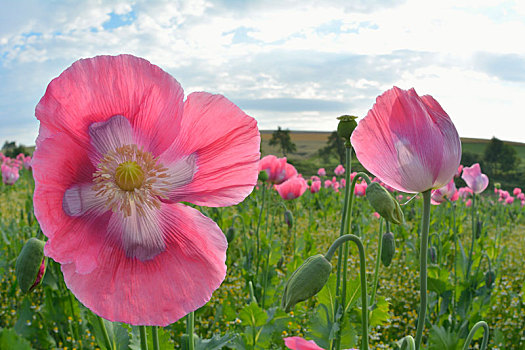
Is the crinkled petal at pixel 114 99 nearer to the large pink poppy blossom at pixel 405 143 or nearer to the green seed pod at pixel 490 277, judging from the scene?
the large pink poppy blossom at pixel 405 143

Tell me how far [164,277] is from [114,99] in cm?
42

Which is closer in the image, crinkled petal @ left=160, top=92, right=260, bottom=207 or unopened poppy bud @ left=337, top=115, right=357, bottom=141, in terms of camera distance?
crinkled petal @ left=160, top=92, right=260, bottom=207

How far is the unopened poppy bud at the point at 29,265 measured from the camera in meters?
1.29

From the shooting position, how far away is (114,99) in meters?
0.98

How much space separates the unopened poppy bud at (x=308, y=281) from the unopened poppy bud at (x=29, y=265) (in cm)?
78

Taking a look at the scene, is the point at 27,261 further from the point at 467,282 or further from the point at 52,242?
the point at 467,282

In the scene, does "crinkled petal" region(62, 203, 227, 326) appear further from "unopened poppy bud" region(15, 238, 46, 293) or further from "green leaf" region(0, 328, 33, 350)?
"green leaf" region(0, 328, 33, 350)

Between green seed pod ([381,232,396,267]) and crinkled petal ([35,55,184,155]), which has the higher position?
crinkled petal ([35,55,184,155])

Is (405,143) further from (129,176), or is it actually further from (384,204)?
(129,176)

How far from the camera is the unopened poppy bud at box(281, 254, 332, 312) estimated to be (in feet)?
3.40

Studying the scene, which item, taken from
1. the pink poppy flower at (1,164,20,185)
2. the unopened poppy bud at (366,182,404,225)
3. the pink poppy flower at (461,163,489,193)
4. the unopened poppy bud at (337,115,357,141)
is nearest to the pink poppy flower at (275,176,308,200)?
the pink poppy flower at (461,163,489,193)

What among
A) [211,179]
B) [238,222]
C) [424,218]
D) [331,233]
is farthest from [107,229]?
[331,233]

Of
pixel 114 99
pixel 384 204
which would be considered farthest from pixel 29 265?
pixel 384 204

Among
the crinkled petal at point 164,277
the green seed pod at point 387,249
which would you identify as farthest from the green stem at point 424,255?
the green seed pod at point 387,249
